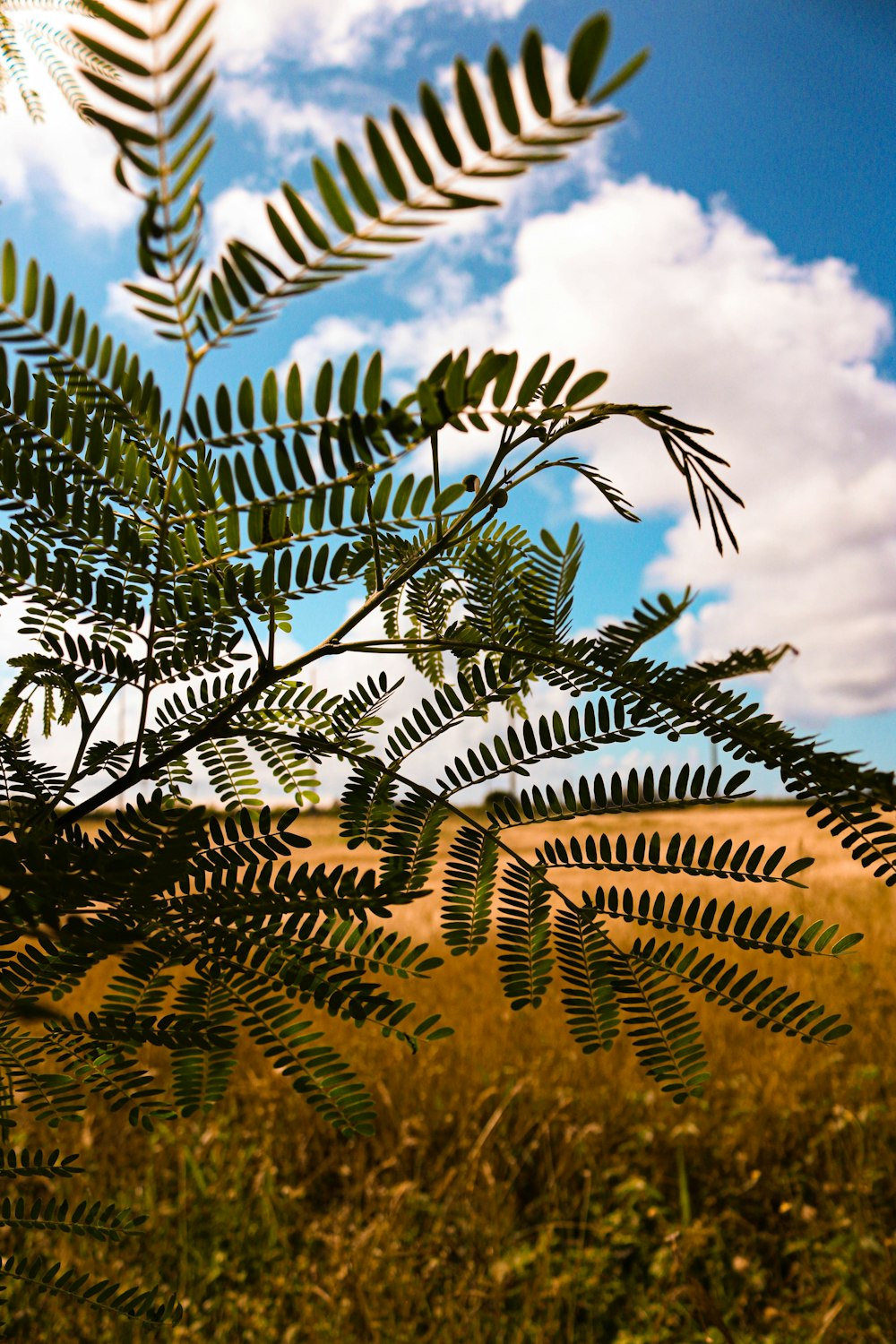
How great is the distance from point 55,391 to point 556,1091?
11.7 feet

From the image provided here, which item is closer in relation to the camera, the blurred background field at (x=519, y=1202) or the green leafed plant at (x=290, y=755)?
the green leafed plant at (x=290, y=755)

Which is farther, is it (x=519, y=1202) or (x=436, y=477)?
(x=519, y=1202)

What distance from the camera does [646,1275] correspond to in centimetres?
284

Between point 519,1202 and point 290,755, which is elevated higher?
point 290,755

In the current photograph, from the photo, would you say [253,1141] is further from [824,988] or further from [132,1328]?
[824,988]

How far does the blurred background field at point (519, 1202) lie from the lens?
2479 mm

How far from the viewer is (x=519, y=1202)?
10.3 feet

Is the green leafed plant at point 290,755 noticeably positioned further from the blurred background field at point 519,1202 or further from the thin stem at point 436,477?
the blurred background field at point 519,1202

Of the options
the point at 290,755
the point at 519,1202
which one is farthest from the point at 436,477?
the point at 519,1202

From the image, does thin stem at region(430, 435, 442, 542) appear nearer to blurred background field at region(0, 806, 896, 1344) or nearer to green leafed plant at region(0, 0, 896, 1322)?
green leafed plant at region(0, 0, 896, 1322)

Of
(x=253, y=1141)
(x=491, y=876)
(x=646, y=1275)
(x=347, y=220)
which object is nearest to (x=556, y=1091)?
(x=646, y=1275)

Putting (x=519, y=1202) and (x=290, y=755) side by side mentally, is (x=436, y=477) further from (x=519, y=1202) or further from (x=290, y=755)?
(x=519, y=1202)

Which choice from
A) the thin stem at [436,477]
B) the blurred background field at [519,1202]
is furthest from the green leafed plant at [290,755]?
the blurred background field at [519,1202]

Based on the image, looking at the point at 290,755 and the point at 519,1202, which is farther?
the point at 519,1202
